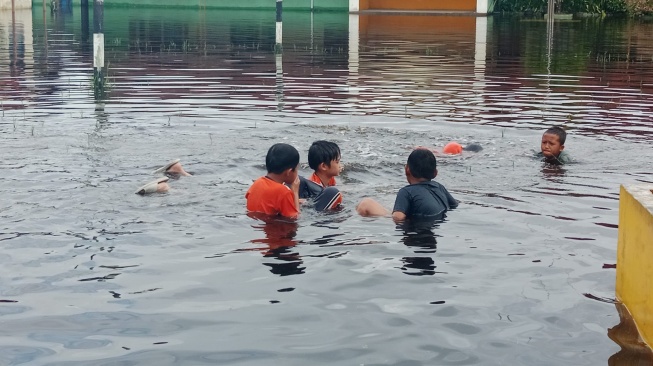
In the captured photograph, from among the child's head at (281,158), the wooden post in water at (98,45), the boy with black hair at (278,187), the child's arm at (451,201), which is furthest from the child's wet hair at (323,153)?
the wooden post in water at (98,45)

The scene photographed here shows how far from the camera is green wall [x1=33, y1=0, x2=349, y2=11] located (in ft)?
191

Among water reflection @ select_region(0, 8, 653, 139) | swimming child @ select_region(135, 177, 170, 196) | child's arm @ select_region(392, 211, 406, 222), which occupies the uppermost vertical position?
water reflection @ select_region(0, 8, 653, 139)

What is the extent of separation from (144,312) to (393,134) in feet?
25.4

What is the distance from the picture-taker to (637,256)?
5645mm

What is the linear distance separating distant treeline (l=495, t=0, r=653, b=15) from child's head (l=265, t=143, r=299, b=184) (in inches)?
1874

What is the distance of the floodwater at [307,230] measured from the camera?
18.9 ft

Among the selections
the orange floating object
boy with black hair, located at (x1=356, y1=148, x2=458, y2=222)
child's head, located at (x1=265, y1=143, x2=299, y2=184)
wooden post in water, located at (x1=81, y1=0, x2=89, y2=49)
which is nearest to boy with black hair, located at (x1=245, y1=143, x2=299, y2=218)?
child's head, located at (x1=265, y1=143, x2=299, y2=184)

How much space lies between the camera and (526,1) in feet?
179

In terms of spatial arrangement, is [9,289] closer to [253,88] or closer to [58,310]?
[58,310]

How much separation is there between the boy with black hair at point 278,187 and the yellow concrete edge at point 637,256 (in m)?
3.34

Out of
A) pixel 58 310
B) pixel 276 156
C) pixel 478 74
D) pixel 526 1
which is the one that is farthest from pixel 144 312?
pixel 526 1

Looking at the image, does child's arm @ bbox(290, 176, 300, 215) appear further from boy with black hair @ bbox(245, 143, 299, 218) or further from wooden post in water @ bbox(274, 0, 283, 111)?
wooden post in water @ bbox(274, 0, 283, 111)

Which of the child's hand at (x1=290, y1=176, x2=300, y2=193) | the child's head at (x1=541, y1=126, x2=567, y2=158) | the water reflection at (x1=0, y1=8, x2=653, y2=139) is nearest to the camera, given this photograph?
the child's hand at (x1=290, y1=176, x2=300, y2=193)

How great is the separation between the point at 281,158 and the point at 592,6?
49.1 m
